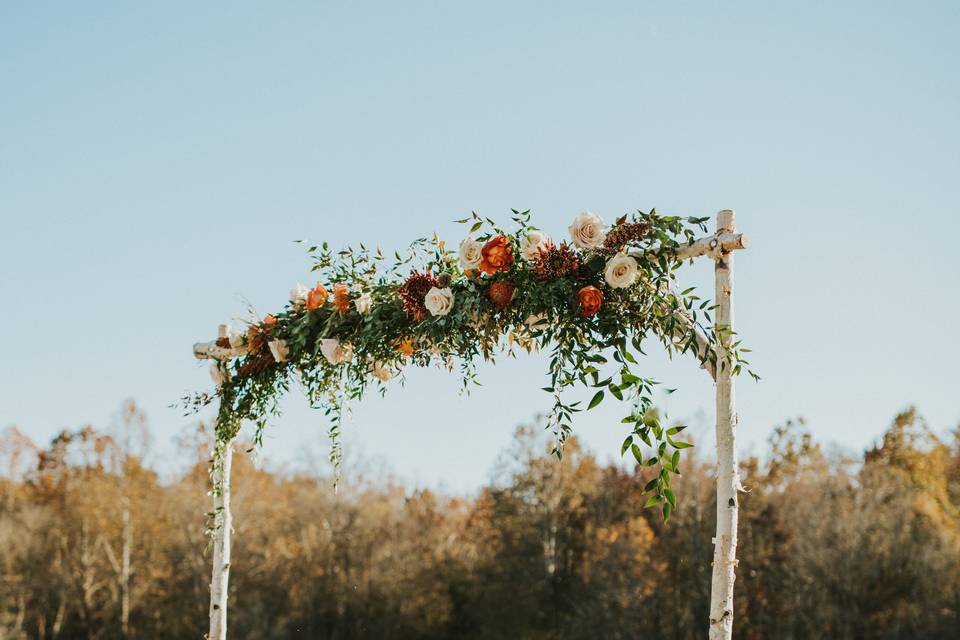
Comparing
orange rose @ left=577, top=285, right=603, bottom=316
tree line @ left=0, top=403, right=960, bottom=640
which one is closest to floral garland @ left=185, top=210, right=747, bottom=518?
orange rose @ left=577, top=285, right=603, bottom=316

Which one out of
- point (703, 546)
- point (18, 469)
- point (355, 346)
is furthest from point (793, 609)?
point (18, 469)

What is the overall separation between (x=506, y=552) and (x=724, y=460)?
1635 cm

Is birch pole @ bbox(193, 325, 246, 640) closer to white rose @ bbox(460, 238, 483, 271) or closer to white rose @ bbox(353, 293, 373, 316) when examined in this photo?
white rose @ bbox(353, 293, 373, 316)

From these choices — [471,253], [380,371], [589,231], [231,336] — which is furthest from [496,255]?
[231,336]

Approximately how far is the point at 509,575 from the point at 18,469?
1425 centimetres

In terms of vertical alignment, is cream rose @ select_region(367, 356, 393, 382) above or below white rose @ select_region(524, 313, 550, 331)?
below

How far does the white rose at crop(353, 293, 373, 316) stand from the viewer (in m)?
4.97

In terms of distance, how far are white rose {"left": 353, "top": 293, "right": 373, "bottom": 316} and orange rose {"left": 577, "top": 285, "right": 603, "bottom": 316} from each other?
4.77ft

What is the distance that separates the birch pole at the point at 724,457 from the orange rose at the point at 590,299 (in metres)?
0.55

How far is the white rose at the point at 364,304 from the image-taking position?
16.3 feet

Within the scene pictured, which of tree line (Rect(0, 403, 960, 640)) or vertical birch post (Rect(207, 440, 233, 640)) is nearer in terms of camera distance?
vertical birch post (Rect(207, 440, 233, 640))

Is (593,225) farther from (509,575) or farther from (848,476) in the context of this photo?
(848,476)

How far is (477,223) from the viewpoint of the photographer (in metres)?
4.41

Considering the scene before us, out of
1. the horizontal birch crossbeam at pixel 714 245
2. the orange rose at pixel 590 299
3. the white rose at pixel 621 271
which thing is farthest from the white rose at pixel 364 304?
the horizontal birch crossbeam at pixel 714 245
